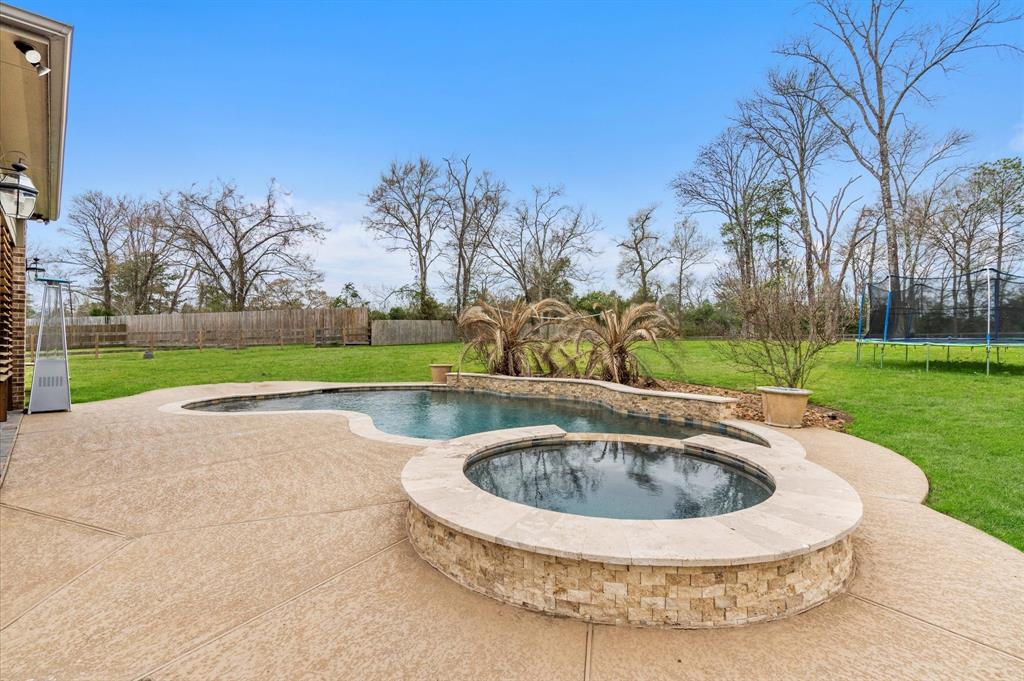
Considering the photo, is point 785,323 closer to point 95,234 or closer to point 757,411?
point 757,411

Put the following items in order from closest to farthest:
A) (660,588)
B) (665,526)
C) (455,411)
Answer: (660,588) < (665,526) < (455,411)

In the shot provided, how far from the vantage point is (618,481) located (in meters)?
3.73

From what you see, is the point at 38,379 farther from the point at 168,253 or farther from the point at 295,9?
the point at 168,253

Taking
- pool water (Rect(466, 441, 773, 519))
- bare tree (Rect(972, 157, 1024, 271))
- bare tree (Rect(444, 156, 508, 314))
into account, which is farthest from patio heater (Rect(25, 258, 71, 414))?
bare tree (Rect(972, 157, 1024, 271))

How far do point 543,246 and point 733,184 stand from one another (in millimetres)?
10641

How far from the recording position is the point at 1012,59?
13297mm

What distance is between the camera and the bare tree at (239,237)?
22719mm

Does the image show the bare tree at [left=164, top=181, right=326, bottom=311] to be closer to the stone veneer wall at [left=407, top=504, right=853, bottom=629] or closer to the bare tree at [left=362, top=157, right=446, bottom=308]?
the bare tree at [left=362, top=157, right=446, bottom=308]

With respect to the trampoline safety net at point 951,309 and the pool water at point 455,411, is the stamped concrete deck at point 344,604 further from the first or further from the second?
the trampoline safety net at point 951,309

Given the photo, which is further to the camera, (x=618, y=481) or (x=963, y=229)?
(x=963, y=229)

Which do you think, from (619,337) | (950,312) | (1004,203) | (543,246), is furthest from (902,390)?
(543,246)

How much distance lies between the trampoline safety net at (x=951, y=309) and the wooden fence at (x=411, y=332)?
17225 mm

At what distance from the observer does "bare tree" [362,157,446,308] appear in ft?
81.2

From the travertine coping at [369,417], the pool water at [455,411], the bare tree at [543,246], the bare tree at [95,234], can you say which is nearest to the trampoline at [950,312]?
the travertine coping at [369,417]
